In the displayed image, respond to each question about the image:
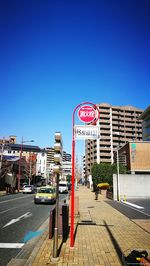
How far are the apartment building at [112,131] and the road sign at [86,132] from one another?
80882 millimetres

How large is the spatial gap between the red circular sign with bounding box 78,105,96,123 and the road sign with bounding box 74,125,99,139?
40cm

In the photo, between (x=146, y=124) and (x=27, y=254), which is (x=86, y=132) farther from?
(x=146, y=124)

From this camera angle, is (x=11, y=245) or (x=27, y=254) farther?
(x=11, y=245)

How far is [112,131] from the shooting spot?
3625 inches

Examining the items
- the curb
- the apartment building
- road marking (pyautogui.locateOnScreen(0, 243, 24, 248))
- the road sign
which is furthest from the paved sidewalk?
the apartment building

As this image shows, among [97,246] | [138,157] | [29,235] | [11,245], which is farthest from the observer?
[138,157]

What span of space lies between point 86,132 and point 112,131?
86989 millimetres

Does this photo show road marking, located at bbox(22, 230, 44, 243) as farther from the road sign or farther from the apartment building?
the apartment building

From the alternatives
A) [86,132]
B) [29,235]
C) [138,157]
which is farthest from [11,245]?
[138,157]

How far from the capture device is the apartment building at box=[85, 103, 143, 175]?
8825cm

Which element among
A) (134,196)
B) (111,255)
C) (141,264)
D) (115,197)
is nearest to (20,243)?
(111,255)

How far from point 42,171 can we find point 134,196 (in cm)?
7925

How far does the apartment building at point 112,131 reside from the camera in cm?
8825

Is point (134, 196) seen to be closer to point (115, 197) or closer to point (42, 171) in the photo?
point (115, 197)
